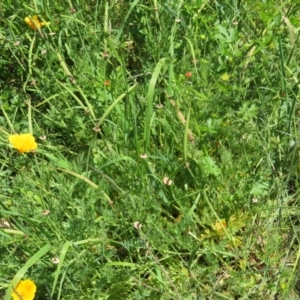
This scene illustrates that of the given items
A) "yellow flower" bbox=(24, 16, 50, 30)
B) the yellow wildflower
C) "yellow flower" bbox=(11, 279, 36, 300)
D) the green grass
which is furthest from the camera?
"yellow flower" bbox=(24, 16, 50, 30)

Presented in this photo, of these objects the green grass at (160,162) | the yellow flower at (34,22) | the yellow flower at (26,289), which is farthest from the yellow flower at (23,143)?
the yellow flower at (34,22)

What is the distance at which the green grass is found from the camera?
58.9 inches

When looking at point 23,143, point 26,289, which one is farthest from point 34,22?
point 26,289

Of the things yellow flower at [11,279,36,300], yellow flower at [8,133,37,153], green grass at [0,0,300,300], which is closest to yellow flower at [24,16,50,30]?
green grass at [0,0,300,300]

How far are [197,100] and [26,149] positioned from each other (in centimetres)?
61

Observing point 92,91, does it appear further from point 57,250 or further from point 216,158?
point 57,250

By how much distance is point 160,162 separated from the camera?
5.51 feet

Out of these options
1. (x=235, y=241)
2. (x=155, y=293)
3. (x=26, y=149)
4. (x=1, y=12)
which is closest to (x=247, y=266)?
(x=235, y=241)

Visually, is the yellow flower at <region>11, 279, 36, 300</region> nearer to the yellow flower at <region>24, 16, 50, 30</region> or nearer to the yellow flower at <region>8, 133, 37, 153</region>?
the yellow flower at <region>8, 133, 37, 153</region>

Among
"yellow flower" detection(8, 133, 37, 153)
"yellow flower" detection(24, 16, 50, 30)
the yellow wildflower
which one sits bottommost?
the yellow wildflower

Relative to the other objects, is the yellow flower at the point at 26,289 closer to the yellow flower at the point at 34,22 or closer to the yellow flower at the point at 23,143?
the yellow flower at the point at 23,143

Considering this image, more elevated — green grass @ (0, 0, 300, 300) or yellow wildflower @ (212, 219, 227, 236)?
green grass @ (0, 0, 300, 300)

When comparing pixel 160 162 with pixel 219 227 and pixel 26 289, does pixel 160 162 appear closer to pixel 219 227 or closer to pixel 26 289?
pixel 219 227

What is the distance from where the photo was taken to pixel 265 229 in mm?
1667
